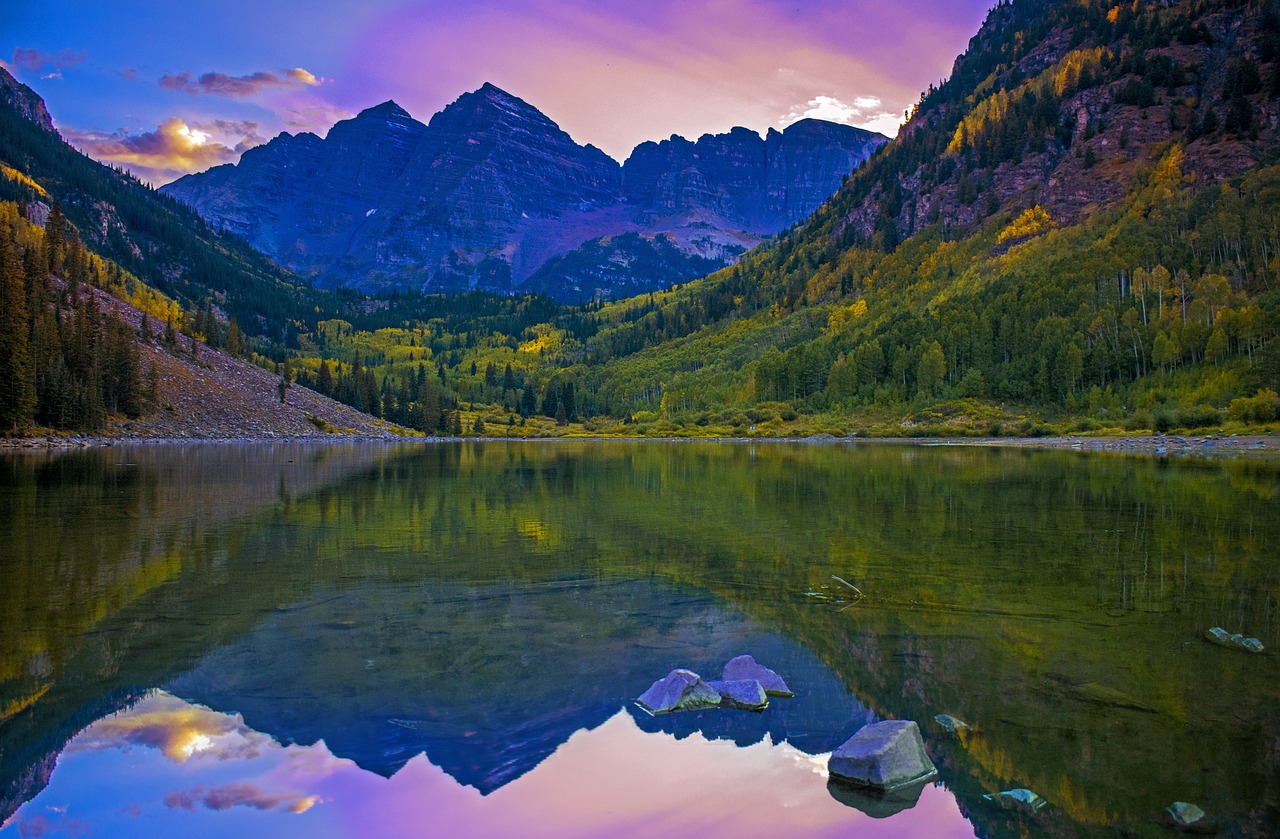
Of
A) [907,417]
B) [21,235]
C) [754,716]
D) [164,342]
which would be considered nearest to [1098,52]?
[907,417]

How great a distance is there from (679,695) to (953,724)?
322 cm

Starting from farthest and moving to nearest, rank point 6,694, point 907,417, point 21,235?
point 21,235 → point 907,417 → point 6,694

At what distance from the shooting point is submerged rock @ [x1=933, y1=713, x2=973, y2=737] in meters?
8.49

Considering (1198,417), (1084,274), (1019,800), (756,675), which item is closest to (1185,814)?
(1019,800)

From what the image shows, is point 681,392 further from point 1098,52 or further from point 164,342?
point 1098,52

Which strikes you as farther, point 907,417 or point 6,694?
point 907,417

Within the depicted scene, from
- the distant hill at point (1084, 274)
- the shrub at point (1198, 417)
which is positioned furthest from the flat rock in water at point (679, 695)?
the shrub at point (1198, 417)

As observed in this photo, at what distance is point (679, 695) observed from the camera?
9422 mm

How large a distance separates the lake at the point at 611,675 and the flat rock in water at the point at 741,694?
0.73 ft

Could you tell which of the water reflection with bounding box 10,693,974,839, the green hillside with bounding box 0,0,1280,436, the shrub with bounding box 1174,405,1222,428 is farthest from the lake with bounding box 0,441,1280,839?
the green hillside with bounding box 0,0,1280,436

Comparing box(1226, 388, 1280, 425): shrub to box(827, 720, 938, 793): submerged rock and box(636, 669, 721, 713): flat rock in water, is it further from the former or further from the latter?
box(636, 669, 721, 713): flat rock in water

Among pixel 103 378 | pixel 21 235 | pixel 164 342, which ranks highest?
pixel 21 235

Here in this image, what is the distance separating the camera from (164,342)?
124 m

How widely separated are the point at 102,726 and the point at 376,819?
13.0 feet
